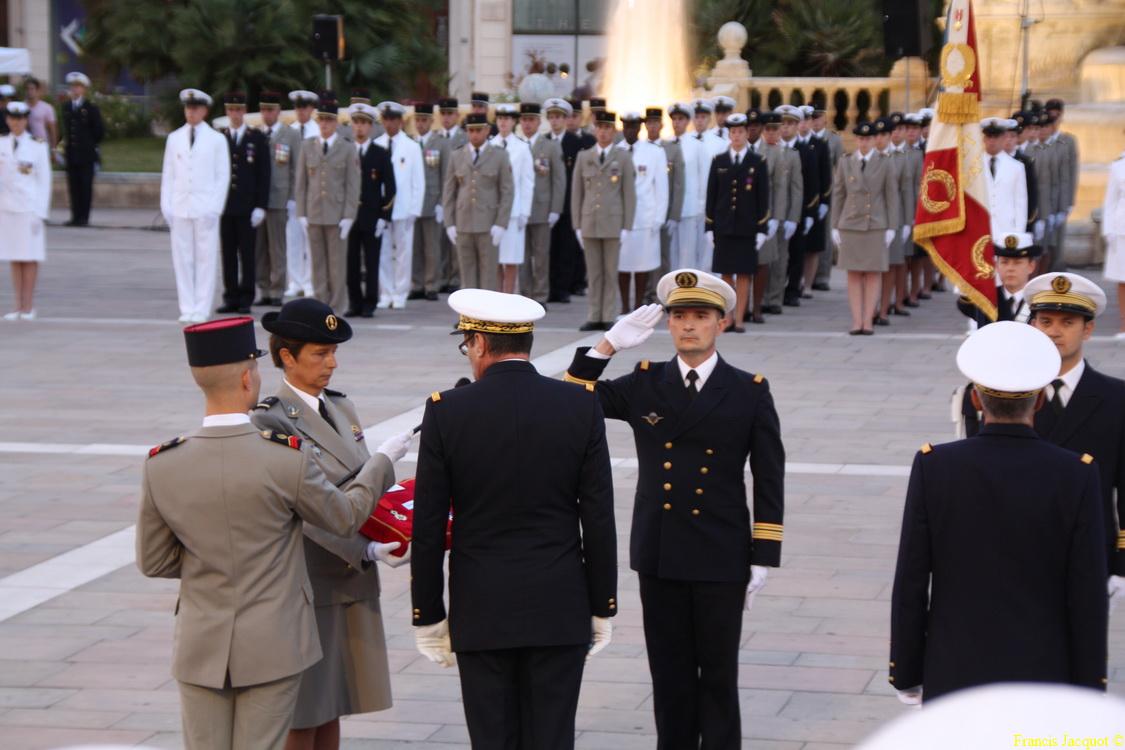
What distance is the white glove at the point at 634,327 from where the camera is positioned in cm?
498

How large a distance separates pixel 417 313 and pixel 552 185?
198 cm

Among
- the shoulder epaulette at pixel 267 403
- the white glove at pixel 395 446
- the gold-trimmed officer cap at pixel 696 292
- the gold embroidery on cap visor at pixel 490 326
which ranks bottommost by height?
the white glove at pixel 395 446

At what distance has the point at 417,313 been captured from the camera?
17266 millimetres

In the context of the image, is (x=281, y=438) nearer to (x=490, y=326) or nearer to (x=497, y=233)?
(x=490, y=326)

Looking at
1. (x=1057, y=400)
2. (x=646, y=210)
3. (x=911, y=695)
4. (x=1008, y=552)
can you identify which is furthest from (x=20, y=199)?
(x=1008, y=552)

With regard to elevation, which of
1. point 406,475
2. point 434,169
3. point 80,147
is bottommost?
point 406,475

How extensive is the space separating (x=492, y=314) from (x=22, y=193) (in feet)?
40.1

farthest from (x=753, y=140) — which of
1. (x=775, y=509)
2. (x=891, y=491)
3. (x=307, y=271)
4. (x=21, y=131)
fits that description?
(x=775, y=509)

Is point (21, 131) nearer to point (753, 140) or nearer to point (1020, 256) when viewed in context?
point (753, 140)

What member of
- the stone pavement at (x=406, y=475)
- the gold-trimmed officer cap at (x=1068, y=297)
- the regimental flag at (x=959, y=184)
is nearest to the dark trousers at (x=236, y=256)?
the stone pavement at (x=406, y=475)

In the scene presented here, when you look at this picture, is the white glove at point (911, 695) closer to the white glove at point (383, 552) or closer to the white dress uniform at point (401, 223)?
the white glove at point (383, 552)

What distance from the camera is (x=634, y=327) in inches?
198

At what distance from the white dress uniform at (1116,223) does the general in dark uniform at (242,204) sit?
8067 mm

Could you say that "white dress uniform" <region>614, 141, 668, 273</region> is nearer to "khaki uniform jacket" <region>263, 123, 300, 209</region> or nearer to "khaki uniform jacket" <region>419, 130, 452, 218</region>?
"khaki uniform jacket" <region>419, 130, 452, 218</region>
